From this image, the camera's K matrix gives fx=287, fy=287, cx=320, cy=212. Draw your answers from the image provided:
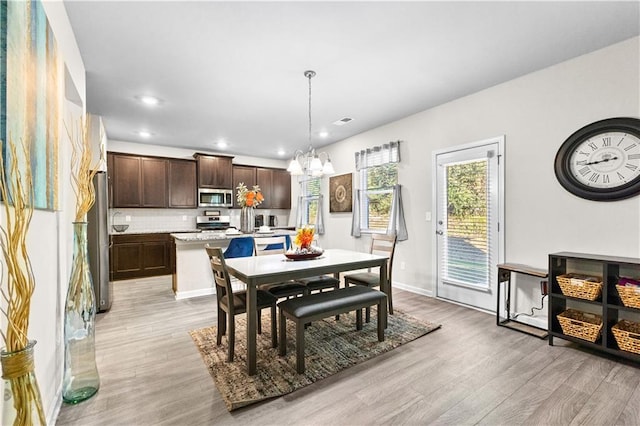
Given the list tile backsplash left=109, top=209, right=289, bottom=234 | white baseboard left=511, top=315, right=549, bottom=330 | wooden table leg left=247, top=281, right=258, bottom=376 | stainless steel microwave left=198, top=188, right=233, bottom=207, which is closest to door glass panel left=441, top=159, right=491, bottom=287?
white baseboard left=511, top=315, right=549, bottom=330

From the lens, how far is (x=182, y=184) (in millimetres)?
5949

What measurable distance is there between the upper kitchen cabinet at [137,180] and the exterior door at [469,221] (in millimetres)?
5110

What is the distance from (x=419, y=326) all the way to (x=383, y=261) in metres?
0.82

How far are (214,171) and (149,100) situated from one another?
103 inches

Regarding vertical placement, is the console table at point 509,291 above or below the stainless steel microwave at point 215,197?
below

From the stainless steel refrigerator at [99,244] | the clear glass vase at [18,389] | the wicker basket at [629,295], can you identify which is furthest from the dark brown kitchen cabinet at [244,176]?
the wicker basket at [629,295]

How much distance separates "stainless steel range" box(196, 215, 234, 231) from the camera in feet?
20.6

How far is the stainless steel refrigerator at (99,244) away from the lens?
3461 mm

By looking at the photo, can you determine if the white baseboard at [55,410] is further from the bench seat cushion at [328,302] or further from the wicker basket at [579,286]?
the wicker basket at [579,286]

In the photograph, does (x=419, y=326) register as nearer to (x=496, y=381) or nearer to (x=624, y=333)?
(x=496, y=381)

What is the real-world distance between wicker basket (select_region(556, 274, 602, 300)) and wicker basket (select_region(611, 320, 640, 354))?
Result: 28 centimetres

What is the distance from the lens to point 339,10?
80.0 inches

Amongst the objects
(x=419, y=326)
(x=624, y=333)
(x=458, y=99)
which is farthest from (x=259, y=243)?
(x=624, y=333)

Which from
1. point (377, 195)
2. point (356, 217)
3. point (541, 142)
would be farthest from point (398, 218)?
point (541, 142)
